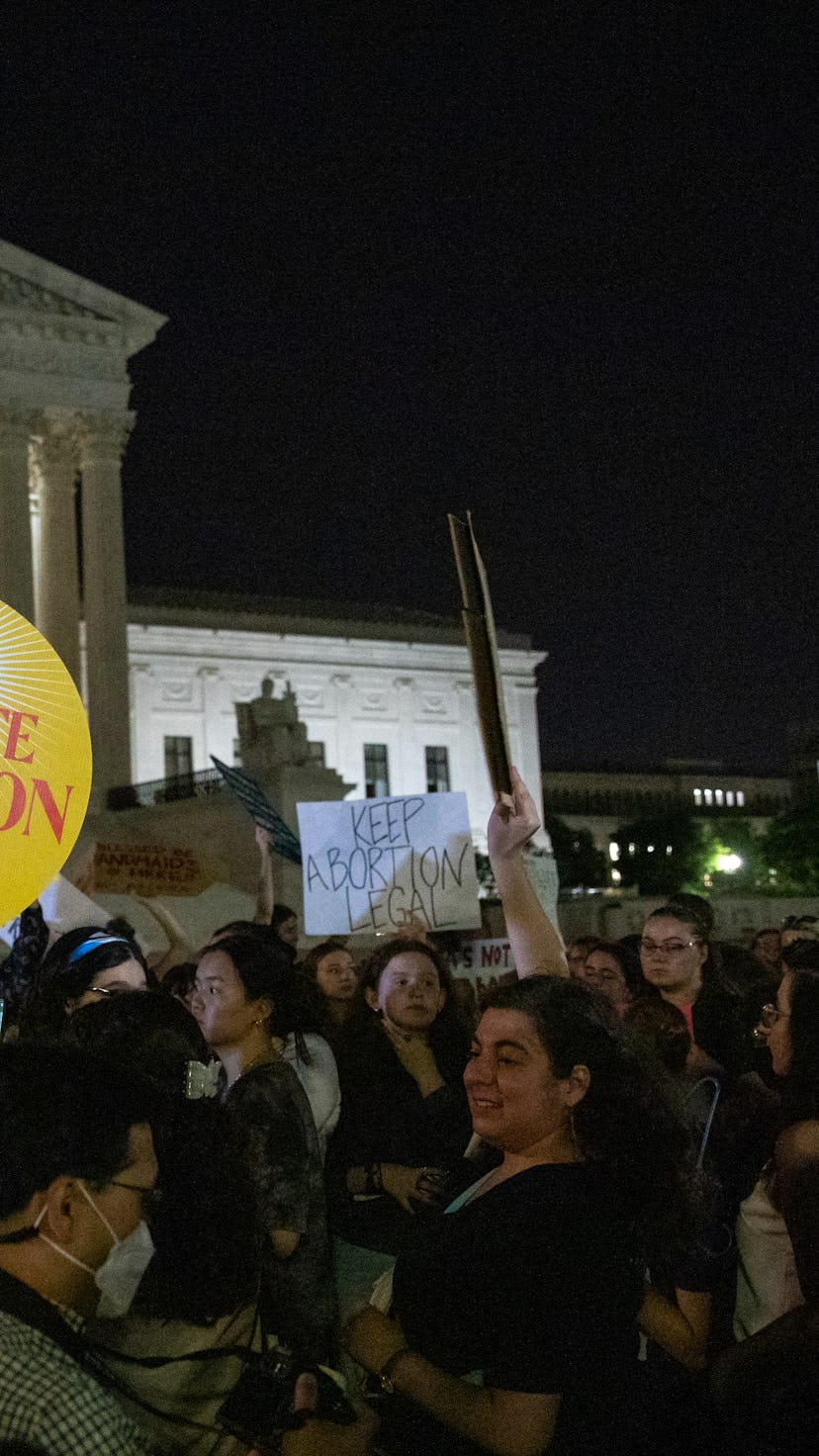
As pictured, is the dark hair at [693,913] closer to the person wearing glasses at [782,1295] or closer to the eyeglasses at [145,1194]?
the person wearing glasses at [782,1295]

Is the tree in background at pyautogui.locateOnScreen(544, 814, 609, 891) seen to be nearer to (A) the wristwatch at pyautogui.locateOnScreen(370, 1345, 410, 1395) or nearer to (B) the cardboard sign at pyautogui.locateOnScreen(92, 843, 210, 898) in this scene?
(B) the cardboard sign at pyautogui.locateOnScreen(92, 843, 210, 898)

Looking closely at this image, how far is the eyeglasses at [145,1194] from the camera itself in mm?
2691

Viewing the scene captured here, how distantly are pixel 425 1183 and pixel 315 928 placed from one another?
19.3 feet

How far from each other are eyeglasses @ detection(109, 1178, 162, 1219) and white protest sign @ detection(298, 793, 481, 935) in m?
6.61

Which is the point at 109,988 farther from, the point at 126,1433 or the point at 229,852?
the point at 229,852

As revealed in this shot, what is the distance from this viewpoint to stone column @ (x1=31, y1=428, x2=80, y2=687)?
3497cm

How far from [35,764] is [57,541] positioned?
1240 inches

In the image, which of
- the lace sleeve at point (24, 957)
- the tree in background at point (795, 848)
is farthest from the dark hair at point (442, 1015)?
the tree in background at point (795, 848)

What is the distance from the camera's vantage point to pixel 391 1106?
5.11 metres

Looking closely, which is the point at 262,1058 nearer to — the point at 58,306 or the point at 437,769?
the point at 58,306

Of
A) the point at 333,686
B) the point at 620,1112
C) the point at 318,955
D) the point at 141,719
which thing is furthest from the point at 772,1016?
the point at 333,686

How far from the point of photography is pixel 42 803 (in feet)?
14.9

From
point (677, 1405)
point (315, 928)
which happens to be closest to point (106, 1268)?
point (677, 1405)

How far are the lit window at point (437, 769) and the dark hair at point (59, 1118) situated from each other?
68.3 metres
